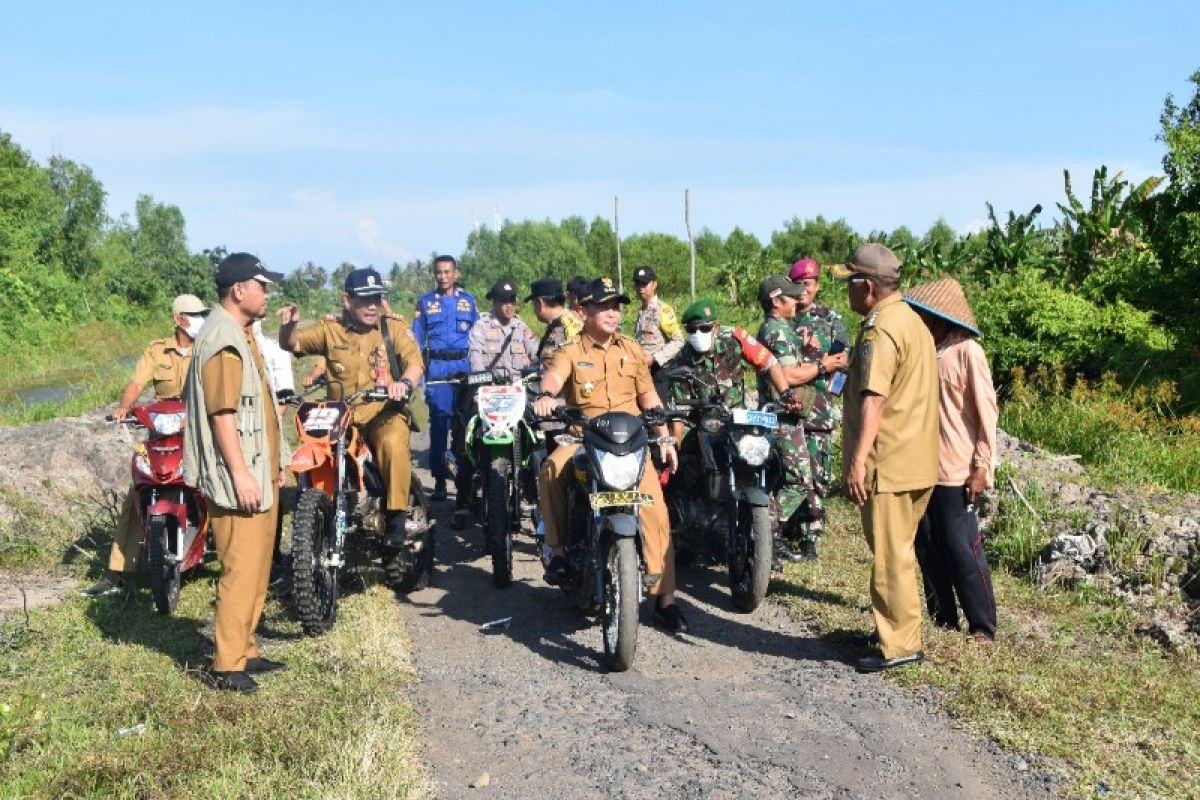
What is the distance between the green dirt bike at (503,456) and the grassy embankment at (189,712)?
907 mm

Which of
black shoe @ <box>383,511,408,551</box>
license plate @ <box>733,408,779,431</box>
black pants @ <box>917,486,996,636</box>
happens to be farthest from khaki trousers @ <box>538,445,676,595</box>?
black pants @ <box>917,486,996,636</box>

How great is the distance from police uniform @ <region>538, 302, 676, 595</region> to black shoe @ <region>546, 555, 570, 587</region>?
86mm

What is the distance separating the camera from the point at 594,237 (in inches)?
2365

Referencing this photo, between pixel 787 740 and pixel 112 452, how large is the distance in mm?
7701

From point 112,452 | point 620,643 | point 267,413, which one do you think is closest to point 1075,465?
point 620,643

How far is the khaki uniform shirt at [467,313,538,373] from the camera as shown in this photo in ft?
30.4

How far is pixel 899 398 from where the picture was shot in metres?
5.24

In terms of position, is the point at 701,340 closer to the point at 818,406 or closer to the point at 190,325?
the point at 818,406

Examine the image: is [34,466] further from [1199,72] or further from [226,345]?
[1199,72]

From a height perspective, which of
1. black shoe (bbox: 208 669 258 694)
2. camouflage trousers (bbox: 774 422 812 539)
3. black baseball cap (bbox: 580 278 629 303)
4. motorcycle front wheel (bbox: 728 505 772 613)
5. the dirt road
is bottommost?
the dirt road

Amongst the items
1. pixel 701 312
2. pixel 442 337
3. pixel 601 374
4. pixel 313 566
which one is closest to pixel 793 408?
pixel 701 312

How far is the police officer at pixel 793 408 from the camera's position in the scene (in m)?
7.23

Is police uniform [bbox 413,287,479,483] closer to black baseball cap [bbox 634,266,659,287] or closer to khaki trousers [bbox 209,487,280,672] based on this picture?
black baseball cap [bbox 634,266,659,287]

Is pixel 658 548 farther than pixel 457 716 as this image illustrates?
Yes
